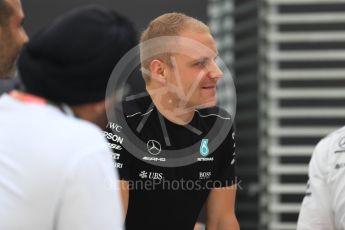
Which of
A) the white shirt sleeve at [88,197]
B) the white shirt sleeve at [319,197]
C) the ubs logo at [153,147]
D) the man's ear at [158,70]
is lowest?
the white shirt sleeve at [319,197]

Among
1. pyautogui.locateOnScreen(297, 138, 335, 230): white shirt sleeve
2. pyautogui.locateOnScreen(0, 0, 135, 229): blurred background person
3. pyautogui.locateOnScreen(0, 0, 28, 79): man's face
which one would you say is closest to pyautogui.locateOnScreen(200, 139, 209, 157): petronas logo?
pyautogui.locateOnScreen(297, 138, 335, 230): white shirt sleeve

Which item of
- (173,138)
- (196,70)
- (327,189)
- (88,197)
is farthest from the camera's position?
(173,138)

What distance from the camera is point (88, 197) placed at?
2.19 meters

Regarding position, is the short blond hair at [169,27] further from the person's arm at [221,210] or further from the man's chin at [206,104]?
the person's arm at [221,210]

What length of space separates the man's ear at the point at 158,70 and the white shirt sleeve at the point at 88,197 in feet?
5.79

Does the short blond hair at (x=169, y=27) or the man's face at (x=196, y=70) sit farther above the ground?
the short blond hair at (x=169, y=27)

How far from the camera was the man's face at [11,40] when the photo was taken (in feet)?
12.4

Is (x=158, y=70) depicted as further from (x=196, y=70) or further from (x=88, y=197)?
(x=88, y=197)

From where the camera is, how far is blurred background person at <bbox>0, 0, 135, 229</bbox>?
7.20ft

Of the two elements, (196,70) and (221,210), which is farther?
(221,210)

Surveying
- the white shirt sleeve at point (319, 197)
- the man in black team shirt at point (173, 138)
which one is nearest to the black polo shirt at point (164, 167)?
the man in black team shirt at point (173, 138)

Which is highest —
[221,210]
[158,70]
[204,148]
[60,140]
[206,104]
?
[60,140]

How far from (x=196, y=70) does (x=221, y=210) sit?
0.72 m

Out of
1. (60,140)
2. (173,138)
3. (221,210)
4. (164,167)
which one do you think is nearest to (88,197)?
(60,140)
